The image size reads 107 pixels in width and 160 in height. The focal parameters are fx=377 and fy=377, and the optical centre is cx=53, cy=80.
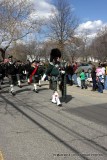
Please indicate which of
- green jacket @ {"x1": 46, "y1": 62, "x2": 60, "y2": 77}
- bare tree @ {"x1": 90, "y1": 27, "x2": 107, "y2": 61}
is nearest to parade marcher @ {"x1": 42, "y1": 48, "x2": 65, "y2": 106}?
green jacket @ {"x1": 46, "y1": 62, "x2": 60, "y2": 77}

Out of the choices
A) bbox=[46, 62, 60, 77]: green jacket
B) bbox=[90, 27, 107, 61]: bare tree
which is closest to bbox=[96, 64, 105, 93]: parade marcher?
bbox=[46, 62, 60, 77]: green jacket

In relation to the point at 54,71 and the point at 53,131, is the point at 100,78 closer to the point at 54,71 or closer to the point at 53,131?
the point at 54,71

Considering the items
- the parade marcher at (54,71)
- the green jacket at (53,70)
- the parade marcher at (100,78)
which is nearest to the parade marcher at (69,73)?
the parade marcher at (100,78)

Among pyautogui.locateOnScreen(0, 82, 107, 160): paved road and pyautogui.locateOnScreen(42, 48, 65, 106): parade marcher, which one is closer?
pyautogui.locateOnScreen(0, 82, 107, 160): paved road

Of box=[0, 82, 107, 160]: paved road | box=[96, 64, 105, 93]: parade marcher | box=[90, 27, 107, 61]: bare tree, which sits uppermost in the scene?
box=[90, 27, 107, 61]: bare tree

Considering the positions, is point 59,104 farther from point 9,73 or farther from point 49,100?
point 9,73

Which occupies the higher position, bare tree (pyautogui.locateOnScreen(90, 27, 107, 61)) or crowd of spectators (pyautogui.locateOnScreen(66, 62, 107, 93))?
bare tree (pyautogui.locateOnScreen(90, 27, 107, 61))

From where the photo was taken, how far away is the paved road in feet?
23.6

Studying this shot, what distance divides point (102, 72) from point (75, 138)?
41.1 ft

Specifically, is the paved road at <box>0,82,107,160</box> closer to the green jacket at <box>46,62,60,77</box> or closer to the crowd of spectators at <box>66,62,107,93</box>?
the green jacket at <box>46,62,60,77</box>

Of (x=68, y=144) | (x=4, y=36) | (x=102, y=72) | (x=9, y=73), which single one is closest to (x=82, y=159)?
(x=68, y=144)

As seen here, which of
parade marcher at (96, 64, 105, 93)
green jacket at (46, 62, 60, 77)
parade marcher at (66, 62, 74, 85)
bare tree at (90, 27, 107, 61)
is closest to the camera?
green jacket at (46, 62, 60, 77)

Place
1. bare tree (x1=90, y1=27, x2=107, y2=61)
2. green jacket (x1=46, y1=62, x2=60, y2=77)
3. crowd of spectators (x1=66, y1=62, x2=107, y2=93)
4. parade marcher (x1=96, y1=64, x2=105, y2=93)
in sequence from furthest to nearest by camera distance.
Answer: bare tree (x1=90, y1=27, x2=107, y2=61), crowd of spectators (x1=66, y1=62, x2=107, y2=93), parade marcher (x1=96, y1=64, x2=105, y2=93), green jacket (x1=46, y1=62, x2=60, y2=77)

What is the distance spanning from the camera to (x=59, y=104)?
1388 centimetres
